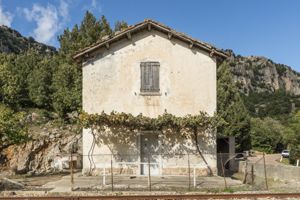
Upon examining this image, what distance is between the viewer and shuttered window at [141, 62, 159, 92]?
20.2m

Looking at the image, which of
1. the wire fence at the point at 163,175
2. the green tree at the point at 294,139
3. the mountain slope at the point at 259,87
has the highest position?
the mountain slope at the point at 259,87

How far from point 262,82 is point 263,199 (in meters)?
183

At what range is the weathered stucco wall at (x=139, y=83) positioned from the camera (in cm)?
2009

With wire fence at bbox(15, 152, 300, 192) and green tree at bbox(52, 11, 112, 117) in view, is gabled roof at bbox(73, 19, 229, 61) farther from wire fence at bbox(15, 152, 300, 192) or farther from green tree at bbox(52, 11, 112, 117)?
green tree at bbox(52, 11, 112, 117)

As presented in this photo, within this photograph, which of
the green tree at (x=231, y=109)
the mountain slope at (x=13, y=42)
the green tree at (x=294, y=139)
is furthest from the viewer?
the mountain slope at (x=13, y=42)

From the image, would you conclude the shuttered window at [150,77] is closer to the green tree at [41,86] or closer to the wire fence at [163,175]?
the wire fence at [163,175]

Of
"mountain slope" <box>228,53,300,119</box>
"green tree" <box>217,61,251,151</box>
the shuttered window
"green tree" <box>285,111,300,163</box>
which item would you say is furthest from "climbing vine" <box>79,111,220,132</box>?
"mountain slope" <box>228,53,300,119</box>

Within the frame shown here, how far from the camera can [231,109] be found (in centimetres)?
4069

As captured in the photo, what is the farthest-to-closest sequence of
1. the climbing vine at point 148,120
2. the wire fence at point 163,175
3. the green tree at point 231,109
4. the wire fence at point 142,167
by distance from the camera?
the green tree at point 231,109, the wire fence at point 142,167, the climbing vine at point 148,120, the wire fence at point 163,175

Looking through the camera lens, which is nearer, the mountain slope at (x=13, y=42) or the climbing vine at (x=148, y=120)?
the climbing vine at (x=148, y=120)

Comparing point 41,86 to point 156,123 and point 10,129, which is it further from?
point 156,123

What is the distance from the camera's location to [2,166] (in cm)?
2523

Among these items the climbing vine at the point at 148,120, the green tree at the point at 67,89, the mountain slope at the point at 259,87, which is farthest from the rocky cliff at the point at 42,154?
the mountain slope at the point at 259,87

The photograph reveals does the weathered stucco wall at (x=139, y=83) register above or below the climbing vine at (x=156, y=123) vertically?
above
